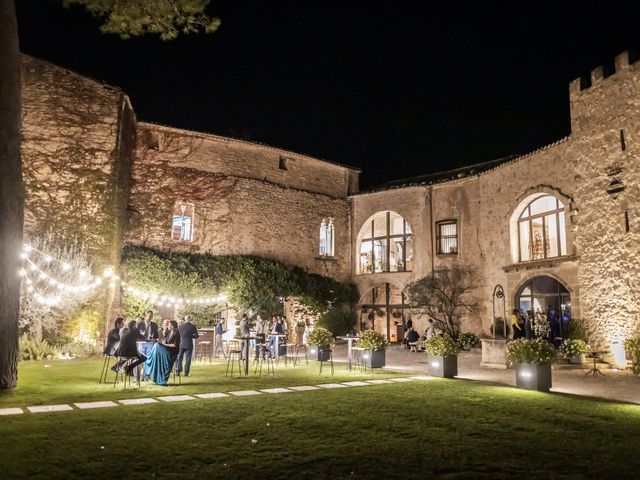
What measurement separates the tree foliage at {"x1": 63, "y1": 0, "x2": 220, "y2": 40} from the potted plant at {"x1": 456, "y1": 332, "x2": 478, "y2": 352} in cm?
1309

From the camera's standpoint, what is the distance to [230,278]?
1842cm

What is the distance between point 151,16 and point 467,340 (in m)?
14.0

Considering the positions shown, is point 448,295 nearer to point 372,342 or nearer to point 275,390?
point 372,342

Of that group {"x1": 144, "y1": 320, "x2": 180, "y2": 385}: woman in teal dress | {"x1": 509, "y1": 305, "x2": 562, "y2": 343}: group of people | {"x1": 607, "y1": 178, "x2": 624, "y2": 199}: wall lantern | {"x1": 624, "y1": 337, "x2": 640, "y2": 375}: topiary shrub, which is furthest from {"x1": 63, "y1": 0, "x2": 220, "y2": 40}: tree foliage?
{"x1": 509, "y1": 305, "x2": 562, "y2": 343}: group of people

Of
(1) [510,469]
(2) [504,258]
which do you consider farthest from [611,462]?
(2) [504,258]

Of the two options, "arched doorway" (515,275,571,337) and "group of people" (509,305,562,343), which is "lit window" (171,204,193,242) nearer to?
"group of people" (509,305,562,343)

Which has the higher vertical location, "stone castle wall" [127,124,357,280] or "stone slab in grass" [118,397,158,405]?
"stone castle wall" [127,124,357,280]

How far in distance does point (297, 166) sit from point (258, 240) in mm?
3767

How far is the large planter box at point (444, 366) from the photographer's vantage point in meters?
10.5

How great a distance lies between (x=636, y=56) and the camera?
40.2 ft

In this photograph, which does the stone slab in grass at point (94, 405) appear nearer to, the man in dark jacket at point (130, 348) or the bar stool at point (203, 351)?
the man in dark jacket at point (130, 348)

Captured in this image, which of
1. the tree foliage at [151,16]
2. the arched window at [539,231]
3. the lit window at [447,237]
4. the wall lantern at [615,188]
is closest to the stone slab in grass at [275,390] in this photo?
the tree foliage at [151,16]

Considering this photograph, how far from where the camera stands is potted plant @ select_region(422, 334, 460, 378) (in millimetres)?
10484

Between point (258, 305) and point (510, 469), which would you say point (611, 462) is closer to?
point (510, 469)
